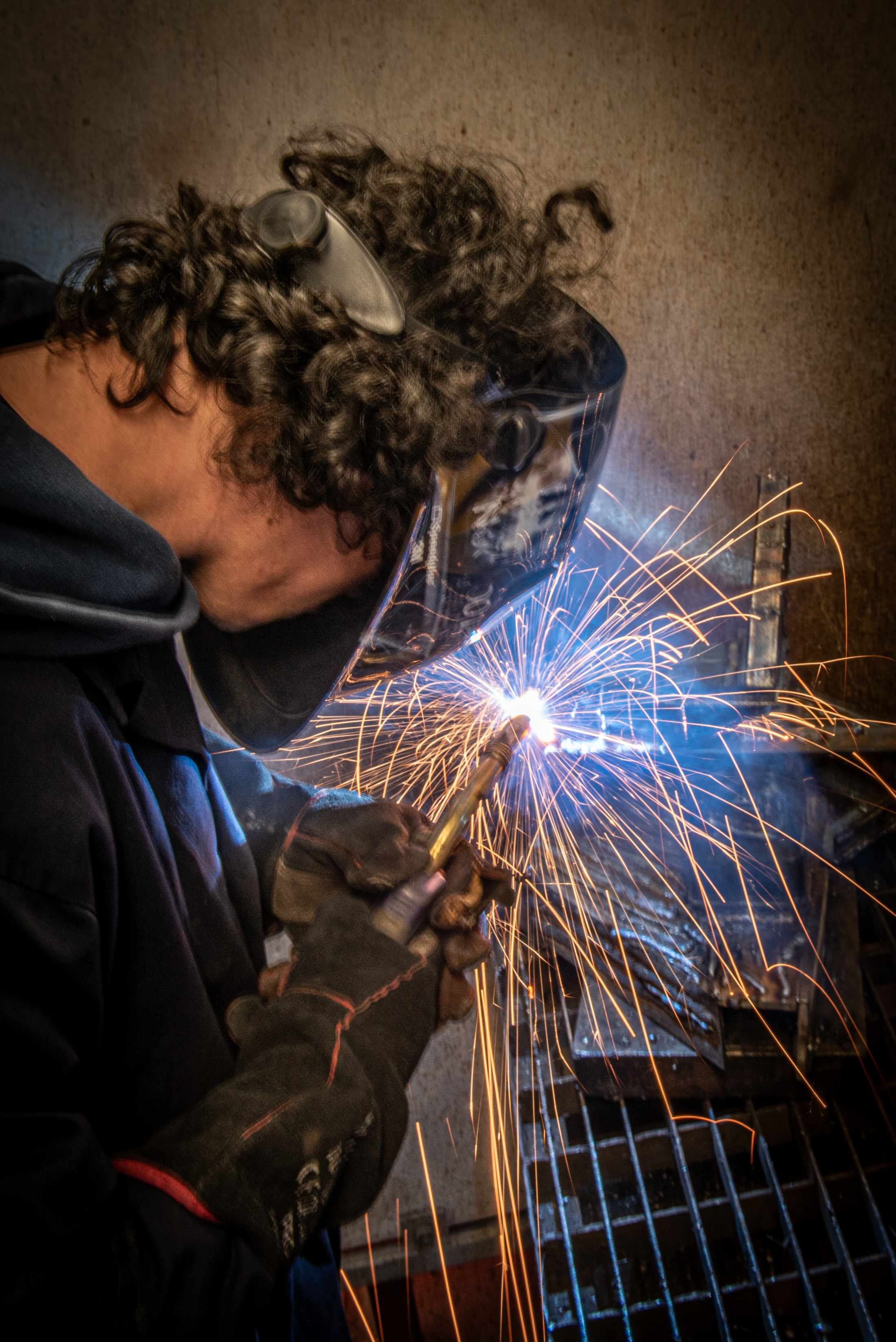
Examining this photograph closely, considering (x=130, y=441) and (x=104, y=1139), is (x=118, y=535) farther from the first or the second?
(x=104, y=1139)

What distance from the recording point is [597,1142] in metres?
1.68

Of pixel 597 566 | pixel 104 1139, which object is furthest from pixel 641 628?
pixel 104 1139

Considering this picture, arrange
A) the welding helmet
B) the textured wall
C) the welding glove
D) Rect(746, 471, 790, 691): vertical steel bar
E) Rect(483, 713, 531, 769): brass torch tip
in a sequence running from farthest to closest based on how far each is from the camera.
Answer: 1. Rect(746, 471, 790, 691): vertical steel bar
2. the textured wall
3. Rect(483, 713, 531, 769): brass torch tip
4. the welding helmet
5. the welding glove

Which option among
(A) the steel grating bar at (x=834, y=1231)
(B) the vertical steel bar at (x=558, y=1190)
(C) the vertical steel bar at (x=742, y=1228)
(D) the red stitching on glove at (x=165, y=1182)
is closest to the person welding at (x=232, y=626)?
(D) the red stitching on glove at (x=165, y=1182)

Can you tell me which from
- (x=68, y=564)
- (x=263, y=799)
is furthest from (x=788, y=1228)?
(x=68, y=564)

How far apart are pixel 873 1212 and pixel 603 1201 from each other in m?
0.58

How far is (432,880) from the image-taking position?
4.17 ft

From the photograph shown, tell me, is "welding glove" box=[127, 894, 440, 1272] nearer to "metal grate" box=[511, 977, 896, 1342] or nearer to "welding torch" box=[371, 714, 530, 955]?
"welding torch" box=[371, 714, 530, 955]

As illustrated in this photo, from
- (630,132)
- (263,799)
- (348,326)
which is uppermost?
(630,132)

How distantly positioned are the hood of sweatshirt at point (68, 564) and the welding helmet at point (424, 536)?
1.49 ft

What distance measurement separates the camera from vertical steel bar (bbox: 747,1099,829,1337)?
1438mm

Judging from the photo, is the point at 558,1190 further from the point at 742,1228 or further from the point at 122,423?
the point at 122,423

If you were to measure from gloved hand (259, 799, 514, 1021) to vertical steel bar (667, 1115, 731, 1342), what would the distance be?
753 millimetres

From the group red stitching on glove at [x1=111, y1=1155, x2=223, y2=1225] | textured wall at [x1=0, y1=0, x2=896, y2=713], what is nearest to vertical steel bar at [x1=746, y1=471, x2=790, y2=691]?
textured wall at [x1=0, y1=0, x2=896, y2=713]
